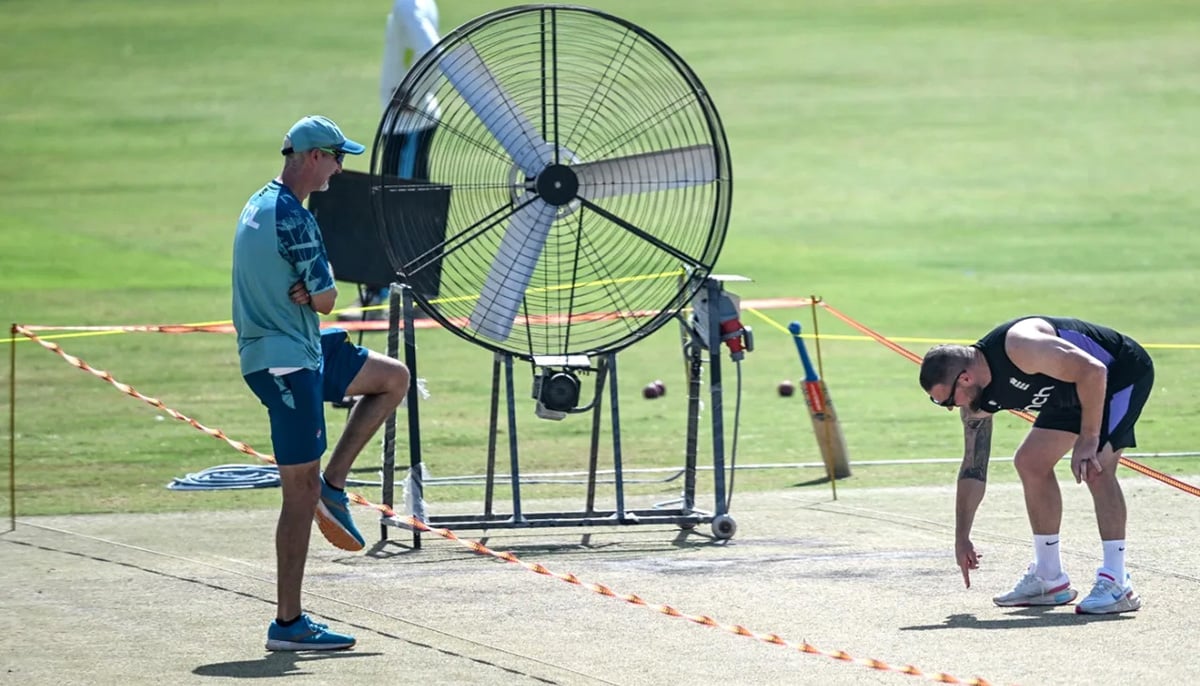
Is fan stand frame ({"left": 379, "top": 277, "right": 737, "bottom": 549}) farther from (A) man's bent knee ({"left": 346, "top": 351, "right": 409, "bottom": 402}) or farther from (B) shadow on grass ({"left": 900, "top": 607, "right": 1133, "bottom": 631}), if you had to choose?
(B) shadow on grass ({"left": 900, "top": 607, "right": 1133, "bottom": 631})

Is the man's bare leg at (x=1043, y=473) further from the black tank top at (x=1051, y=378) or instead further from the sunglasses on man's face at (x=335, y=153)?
the sunglasses on man's face at (x=335, y=153)

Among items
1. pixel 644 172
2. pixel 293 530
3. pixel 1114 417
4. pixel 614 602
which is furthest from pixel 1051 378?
pixel 293 530

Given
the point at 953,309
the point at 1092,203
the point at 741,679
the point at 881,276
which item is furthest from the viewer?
the point at 1092,203

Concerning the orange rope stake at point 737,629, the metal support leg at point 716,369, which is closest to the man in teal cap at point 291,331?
the orange rope stake at point 737,629

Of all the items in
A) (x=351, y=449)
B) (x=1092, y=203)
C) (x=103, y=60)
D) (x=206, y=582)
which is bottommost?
(x=206, y=582)

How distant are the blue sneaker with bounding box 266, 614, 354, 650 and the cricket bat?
12.6ft

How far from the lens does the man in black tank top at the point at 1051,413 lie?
6723 millimetres

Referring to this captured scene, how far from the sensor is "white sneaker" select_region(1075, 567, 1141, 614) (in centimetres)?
675

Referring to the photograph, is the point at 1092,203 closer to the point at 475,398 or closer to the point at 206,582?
the point at 475,398

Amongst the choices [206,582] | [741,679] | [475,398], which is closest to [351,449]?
[206,582]

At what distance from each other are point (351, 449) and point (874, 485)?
12.5 ft

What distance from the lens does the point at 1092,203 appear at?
22.7 metres

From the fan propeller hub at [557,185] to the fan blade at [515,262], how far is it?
0.04 meters

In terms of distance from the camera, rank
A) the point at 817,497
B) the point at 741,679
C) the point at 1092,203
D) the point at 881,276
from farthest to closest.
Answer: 1. the point at 1092,203
2. the point at 881,276
3. the point at 817,497
4. the point at 741,679
